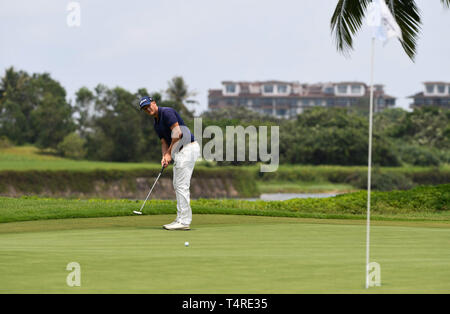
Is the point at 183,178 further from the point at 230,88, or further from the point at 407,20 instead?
the point at 230,88

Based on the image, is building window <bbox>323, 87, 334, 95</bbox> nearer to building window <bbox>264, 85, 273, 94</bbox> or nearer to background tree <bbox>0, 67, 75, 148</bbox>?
building window <bbox>264, 85, 273, 94</bbox>

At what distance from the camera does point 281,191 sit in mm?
68562

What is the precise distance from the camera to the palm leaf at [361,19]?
2597 cm

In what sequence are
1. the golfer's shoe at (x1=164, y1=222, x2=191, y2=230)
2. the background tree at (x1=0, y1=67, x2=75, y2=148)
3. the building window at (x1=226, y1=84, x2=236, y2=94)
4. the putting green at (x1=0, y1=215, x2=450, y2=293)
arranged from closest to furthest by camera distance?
the putting green at (x1=0, y1=215, x2=450, y2=293) → the golfer's shoe at (x1=164, y1=222, x2=191, y2=230) → the background tree at (x1=0, y1=67, x2=75, y2=148) → the building window at (x1=226, y1=84, x2=236, y2=94)

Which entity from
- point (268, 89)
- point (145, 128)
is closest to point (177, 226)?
point (145, 128)

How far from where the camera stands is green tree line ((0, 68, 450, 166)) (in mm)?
75062

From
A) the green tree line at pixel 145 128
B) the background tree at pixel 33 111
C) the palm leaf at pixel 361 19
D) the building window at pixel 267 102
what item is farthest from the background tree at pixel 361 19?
the building window at pixel 267 102

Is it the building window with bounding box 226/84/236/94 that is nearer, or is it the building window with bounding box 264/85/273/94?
the building window with bounding box 264/85/273/94

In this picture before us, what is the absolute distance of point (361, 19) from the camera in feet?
89.6

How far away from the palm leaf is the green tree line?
123 feet

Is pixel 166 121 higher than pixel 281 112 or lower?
lower

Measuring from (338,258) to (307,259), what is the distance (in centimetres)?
45

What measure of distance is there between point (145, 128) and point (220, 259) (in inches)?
2487

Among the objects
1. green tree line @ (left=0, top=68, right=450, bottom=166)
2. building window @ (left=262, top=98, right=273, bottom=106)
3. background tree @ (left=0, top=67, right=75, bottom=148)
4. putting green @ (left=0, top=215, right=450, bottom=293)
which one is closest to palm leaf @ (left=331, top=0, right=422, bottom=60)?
putting green @ (left=0, top=215, right=450, bottom=293)
